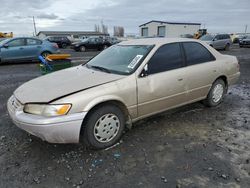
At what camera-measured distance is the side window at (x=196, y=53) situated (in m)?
4.42

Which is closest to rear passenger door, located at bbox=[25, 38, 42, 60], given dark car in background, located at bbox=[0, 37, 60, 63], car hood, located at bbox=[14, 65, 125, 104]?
dark car in background, located at bbox=[0, 37, 60, 63]

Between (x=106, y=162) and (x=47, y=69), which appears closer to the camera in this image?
(x=106, y=162)

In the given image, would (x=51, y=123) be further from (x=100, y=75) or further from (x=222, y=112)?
(x=222, y=112)

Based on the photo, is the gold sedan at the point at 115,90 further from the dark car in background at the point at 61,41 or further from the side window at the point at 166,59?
the dark car in background at the point at 61,41

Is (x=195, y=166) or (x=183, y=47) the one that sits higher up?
(x=183, y=47)

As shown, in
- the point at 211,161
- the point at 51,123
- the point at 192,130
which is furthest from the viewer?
the point at 192,130

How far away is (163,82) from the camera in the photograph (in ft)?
12.8

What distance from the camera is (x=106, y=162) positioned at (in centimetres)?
314

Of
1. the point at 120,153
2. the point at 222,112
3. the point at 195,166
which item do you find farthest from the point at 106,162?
the point at 222,112

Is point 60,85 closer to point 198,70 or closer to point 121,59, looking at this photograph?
point 121,59

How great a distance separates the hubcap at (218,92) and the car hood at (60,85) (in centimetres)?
252

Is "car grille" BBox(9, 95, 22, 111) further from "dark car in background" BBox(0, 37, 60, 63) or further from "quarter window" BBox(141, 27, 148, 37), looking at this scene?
"quarter window" BBox(141, 27, 148, 37)

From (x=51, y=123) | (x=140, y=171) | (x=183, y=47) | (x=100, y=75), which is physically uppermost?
(x=183, y=47)

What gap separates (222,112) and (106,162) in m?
2.95
